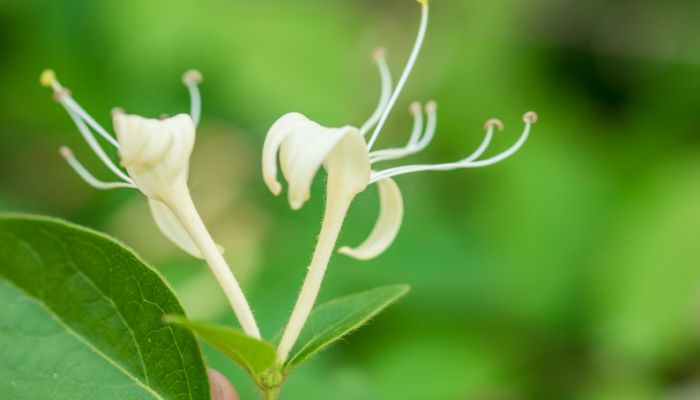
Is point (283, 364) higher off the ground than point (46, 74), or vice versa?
point (46, 74)

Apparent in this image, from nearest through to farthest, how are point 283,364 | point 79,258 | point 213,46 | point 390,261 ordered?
point 79,258, point 283,364, point 390,261, point 213,46

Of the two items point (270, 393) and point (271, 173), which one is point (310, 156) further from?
point (270, 393)

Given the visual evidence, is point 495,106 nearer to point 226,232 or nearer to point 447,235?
point 447,235

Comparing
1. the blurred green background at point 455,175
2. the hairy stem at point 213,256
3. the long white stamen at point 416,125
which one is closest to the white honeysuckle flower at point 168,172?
the hairy stem at point 213,256

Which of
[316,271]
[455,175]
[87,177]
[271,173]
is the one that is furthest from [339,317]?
[455,175]

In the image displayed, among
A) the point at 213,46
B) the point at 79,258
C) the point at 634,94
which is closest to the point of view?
the point at 79,258

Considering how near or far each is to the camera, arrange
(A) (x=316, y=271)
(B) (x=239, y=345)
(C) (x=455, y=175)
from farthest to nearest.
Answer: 1. (C) (x=455, y=175)
2. (A) (x=316, y=271)
3. (B) (x=239, y=345)

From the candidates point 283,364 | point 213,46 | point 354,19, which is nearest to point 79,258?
point 283,364
